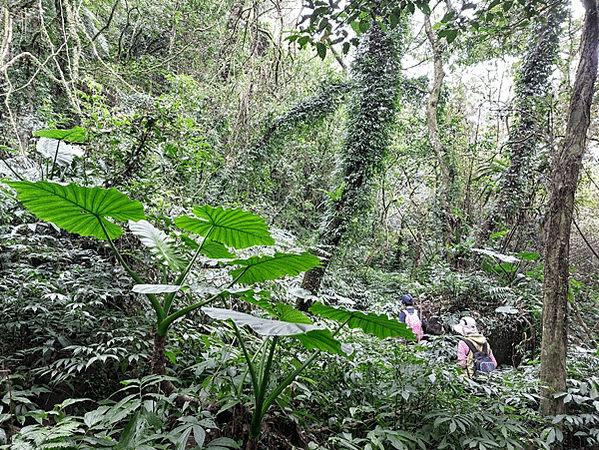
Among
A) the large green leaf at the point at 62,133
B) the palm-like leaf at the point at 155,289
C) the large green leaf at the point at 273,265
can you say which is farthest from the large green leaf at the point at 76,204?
the large green leaf at the point at 62,133

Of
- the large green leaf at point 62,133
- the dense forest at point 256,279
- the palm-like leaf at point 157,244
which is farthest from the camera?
the large green leaf at point 62,133

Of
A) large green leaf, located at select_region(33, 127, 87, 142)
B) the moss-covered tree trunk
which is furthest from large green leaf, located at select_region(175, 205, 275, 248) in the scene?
the moss-covered tree trunk

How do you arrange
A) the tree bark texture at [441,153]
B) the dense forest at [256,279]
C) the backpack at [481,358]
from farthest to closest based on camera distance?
the tree bark texture at [441,153] < the backpack at [481,358] < the dense forest at [256,279]

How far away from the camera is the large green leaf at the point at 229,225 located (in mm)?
1654

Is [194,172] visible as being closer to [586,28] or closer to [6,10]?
[6,10]

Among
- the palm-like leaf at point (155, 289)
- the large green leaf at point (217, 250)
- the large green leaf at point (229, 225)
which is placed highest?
the large green leaf at point (229, 225)

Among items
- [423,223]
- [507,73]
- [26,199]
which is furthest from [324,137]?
[26,199]

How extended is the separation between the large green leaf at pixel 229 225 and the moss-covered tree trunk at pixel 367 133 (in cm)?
404

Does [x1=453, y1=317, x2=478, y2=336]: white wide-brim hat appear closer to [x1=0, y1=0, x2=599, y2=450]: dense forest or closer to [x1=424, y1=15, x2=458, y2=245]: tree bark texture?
[x1=0, y1=0, x2=599, y2=450]: dense forest

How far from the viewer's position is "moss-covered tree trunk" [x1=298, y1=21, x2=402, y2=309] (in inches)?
233

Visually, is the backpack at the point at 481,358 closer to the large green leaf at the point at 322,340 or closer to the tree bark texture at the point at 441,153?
the large green leaf at the point at 322,340

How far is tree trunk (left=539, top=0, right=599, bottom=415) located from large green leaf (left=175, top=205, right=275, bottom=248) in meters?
2.16

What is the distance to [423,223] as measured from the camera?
9.66 meters

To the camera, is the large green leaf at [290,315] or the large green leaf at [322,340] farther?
the large green leaf at [290,315]
